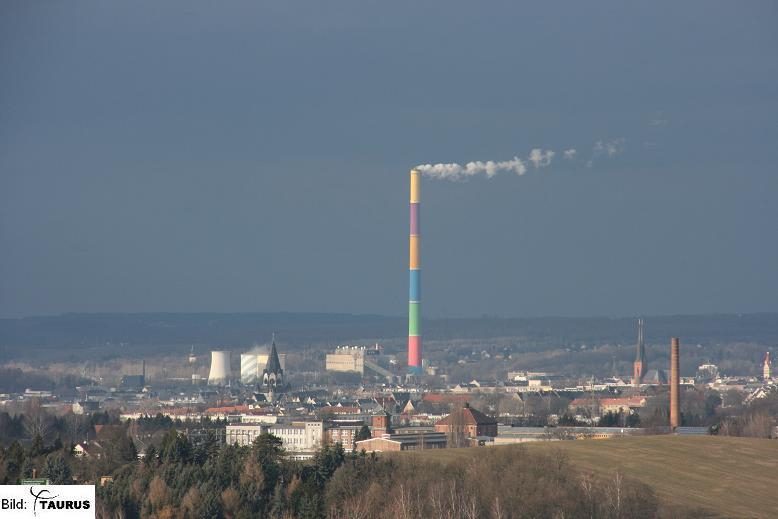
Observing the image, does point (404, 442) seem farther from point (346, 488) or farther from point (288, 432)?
point (346, 488)

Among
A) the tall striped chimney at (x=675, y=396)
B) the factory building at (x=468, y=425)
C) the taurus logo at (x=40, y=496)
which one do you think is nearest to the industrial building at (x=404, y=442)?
the factory building at (x=468, y=425)

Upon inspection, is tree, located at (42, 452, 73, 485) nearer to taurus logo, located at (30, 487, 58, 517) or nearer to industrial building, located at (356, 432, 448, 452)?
taurus logo, located at (30, 487, 58, 517)

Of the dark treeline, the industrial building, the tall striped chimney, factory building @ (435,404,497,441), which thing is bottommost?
the dark treeline

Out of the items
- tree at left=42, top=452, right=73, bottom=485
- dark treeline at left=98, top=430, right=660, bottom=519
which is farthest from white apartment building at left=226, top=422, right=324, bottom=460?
tree at left=42, top=452, right=73, bottom=485

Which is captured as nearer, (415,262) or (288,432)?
(288,432)

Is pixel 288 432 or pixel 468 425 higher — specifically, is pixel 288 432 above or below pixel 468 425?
below

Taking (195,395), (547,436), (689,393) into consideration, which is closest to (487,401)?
(689,393)

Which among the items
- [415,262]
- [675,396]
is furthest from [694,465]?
[415,262]

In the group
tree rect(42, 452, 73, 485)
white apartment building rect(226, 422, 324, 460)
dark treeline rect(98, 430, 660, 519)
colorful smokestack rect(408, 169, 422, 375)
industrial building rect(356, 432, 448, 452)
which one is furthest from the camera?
colorful smokestack rect(408, 169, 422, 375)

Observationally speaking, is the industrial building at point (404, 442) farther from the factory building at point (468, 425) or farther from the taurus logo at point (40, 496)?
the taurus logo at point (40, 496)
